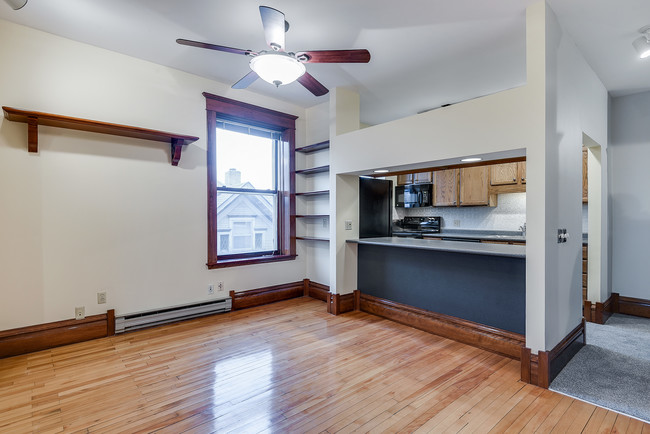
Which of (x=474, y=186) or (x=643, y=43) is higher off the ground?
(x=643, y=43)

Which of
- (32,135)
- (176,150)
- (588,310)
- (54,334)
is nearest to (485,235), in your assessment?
(588,310)

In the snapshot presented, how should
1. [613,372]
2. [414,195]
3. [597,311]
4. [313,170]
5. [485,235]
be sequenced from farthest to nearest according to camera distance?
[414,195] < [485,235] < [313,170] < [597,311] < [613,372]

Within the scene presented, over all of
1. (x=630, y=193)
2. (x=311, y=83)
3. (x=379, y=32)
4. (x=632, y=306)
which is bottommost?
(x=632, y=306)

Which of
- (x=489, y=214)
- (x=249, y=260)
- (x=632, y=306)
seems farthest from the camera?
(x=489, y=214)

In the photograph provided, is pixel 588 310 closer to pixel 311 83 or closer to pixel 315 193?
pixel 315 193

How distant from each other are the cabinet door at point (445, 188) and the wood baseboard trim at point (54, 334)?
4888 millimetres

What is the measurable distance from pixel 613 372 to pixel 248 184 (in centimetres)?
412

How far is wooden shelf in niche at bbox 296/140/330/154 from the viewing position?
427 centimetres

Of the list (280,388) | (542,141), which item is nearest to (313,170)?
(542,141)

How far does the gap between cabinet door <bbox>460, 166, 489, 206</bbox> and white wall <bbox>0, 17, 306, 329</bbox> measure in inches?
153

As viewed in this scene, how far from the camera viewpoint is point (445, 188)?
542 centimetres

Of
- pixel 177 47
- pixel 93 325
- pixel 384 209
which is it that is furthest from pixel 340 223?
pixel 93 325

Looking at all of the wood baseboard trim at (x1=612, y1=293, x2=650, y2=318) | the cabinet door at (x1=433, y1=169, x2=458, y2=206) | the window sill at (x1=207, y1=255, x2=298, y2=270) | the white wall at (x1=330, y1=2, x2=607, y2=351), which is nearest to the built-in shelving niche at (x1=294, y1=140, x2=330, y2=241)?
the window sill at (x1=207, y1=255, x2=298, y2=270)

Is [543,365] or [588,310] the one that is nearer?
[543,365]
